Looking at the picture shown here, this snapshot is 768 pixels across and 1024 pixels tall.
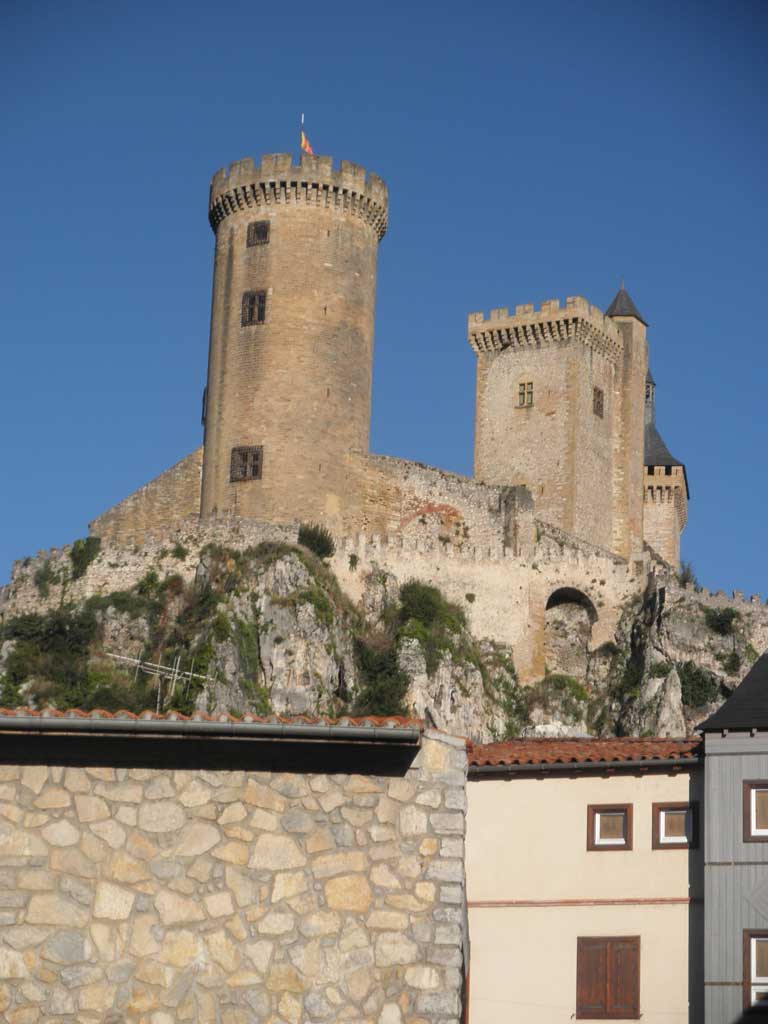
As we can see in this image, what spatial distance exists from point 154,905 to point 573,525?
61549mm

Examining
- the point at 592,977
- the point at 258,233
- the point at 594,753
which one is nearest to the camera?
the point at 592,977

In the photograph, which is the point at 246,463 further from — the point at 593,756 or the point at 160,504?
the point at 593,756

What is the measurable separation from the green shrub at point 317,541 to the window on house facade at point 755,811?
140 feet

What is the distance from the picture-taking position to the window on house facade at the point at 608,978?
65.6 feet

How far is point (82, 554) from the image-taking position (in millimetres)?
64438

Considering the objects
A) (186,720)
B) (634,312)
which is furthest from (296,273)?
(186,720)

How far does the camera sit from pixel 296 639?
59.1 m

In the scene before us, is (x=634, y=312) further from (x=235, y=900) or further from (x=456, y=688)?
(x=235, y=900)

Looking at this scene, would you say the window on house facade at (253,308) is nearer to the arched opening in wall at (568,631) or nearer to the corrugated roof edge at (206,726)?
the arched opening in wall at (568,631)

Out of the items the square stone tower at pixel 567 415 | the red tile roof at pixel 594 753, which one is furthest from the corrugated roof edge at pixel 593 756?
the square stone tower at pixel 567 415

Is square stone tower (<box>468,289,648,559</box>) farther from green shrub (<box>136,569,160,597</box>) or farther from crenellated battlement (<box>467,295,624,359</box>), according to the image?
green shrub (<box>136,569,160,597</box>)

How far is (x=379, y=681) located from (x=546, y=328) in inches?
935

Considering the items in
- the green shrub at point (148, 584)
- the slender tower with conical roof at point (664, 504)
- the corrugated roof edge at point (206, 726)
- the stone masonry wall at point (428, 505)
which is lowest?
the corrugated roof edge at point (206, 726)

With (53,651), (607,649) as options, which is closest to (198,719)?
(53,651)
